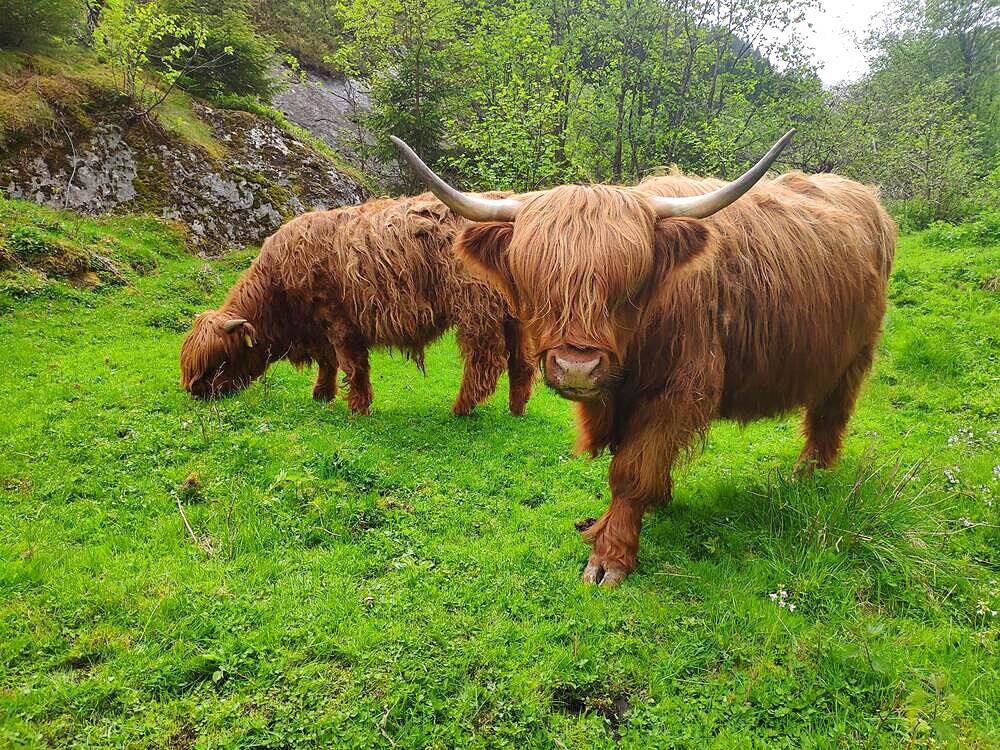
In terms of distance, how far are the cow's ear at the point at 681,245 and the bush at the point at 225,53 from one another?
14.0m

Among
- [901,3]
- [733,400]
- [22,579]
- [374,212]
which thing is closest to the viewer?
[22,579]

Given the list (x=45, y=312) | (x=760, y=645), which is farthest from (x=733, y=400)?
(x=45, y=312)

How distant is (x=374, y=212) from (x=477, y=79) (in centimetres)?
997

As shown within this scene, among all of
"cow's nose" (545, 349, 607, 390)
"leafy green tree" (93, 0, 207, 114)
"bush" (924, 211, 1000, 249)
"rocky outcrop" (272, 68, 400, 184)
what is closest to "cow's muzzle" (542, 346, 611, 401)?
"cow's nose" (545, 349, 607, 390)

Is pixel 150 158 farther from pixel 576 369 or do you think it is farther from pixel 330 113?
pixel 576 369

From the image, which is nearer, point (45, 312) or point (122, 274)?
point (45, 312)

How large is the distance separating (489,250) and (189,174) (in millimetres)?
11516

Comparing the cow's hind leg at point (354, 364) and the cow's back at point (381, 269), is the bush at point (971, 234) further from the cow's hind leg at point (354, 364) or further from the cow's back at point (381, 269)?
the cow's hind leg at point (354, 364)

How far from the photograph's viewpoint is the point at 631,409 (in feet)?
11.0

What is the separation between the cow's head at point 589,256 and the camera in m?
Result: 2.54

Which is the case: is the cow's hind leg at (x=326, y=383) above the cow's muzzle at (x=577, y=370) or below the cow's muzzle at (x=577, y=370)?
below

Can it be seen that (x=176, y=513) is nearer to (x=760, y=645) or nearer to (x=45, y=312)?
(x=760, y=645)

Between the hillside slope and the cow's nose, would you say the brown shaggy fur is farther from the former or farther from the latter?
the hillside slope

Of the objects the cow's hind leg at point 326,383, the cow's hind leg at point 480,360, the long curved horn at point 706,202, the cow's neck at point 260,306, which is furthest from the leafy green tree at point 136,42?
the long curved horn at point 706,202
